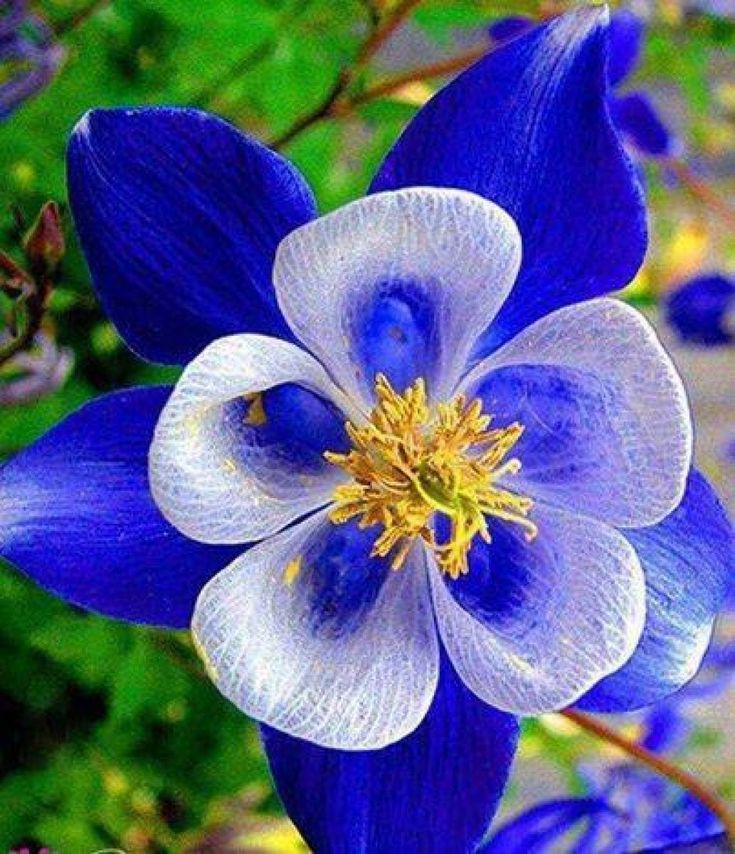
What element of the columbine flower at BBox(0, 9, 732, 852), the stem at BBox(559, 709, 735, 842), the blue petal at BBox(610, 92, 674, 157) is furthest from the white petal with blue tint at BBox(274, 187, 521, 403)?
the blue petal at BBox(610, 92, 674, 157)

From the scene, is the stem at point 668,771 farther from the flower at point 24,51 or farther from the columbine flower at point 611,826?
the flower at point 24,51

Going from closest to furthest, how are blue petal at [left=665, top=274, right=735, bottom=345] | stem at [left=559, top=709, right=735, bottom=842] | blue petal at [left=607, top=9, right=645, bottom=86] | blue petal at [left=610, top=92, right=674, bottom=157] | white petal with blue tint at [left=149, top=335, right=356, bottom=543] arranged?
1. white petal with blue tint at [left=149, top=335, right=356, bottom=543]
2. stem at [left=559, top=709, right=735, bottom=842]
3. blue petal at [left=607, top=9, right=645, bottom=86]
4. blue petal at [left=610, top=92, right=674, bottom=157]
5. blue petal at [left=665, top=274, right=735, bottom=345]

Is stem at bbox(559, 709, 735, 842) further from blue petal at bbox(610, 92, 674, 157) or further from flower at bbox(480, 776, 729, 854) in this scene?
blue petal at bbox(610, 92, 674, 157)

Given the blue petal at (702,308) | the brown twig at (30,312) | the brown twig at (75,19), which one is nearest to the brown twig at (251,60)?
the brown twig at (75,19)

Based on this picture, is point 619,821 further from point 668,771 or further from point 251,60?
point 251,60

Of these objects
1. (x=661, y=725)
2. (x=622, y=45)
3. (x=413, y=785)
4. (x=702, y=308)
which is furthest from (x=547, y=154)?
(x=702, y=308)
